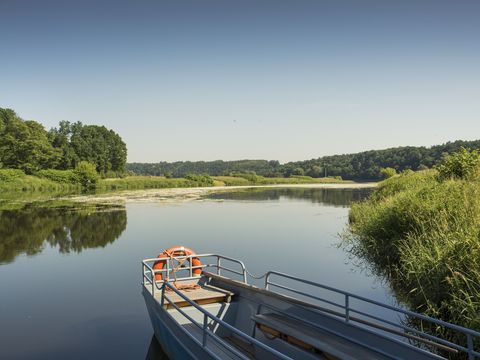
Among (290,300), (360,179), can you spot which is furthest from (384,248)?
(360,179)

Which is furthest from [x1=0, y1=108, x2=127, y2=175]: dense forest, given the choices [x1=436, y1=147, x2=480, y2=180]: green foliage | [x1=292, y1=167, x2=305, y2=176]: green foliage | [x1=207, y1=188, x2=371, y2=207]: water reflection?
[x1=436, y1=147, x2=480, y2=180]: green foliage

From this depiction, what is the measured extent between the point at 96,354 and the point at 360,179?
123 meters

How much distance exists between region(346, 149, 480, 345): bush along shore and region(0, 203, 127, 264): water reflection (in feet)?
39.5

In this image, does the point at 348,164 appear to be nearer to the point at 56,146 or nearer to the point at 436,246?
the point at 56,146

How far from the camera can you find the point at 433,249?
9.32 meters

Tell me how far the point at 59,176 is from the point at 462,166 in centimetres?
5943

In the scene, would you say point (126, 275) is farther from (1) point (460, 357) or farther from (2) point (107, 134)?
(2) point (107, 134)

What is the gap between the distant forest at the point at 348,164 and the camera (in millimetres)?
97938

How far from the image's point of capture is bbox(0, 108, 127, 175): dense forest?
2485 inches

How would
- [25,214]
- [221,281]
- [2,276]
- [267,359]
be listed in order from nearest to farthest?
1. [267,359]
2. [221,281]
3. [2,276]
4. [25,214]

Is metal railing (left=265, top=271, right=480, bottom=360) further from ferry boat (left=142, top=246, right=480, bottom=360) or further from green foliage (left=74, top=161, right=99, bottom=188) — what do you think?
green foliage (left=74, top=161, right=99, bottom=188)

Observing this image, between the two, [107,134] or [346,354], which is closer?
[346,354]

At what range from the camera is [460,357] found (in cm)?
599

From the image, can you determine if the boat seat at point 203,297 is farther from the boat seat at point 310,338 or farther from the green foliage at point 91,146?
the green foliage at point 91,146
